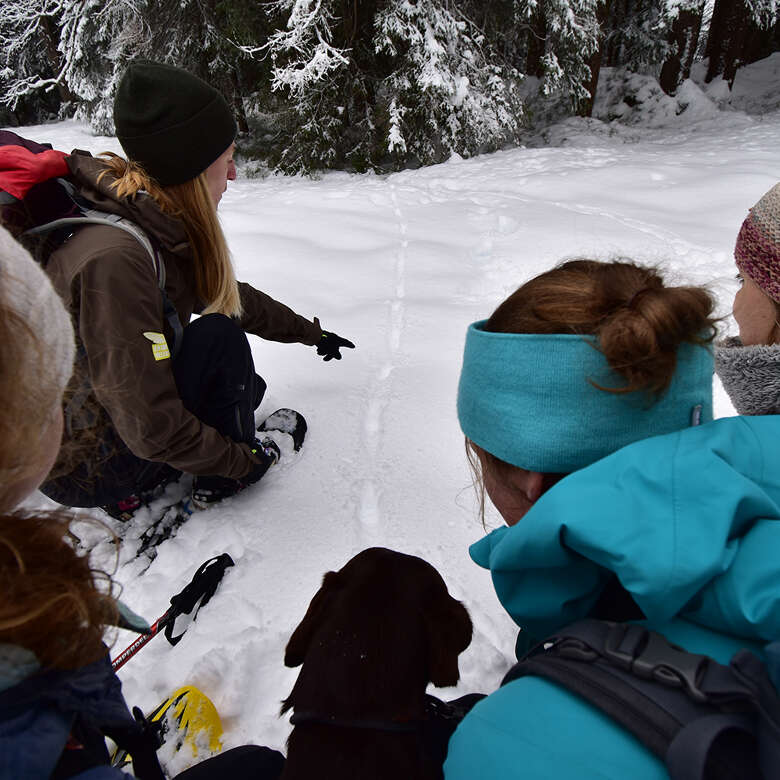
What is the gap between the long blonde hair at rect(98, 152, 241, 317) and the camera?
1.87 m

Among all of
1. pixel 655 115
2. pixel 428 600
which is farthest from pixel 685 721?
pixel 655 115

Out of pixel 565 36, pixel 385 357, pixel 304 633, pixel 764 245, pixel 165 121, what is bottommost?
pixel 385 357

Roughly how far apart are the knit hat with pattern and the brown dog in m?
1.05

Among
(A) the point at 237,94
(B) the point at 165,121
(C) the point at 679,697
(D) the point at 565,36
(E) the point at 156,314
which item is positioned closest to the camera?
(C) the point at 679,697

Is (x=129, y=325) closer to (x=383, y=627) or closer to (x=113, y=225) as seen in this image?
(x=113, y=225)

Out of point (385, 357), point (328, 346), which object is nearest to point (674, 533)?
point (328, 346)

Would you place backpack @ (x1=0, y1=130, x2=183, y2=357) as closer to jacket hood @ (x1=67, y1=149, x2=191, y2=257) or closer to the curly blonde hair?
jacket hood @ (x1=67, y1=149, x2=191, y2=257)

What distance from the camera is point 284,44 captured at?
7.89 m

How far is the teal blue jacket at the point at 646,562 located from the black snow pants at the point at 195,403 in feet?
5.02

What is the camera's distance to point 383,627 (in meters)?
1.12

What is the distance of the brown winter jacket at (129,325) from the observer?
5.27 ft

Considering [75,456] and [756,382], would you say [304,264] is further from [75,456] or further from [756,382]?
[756,382]

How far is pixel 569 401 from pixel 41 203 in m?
1.74

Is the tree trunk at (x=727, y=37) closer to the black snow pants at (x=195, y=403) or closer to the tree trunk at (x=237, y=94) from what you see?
the tree trunk at (x=237, y=94)
